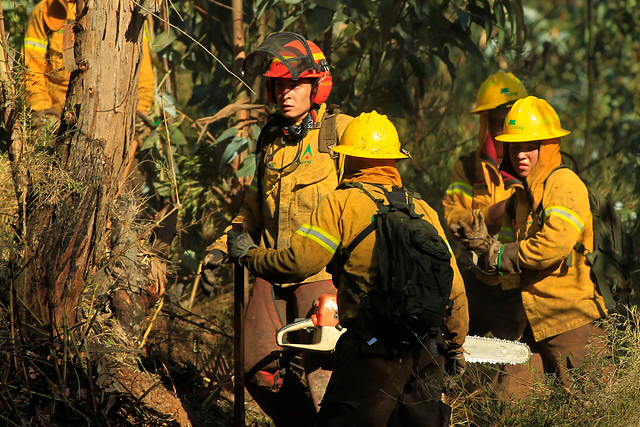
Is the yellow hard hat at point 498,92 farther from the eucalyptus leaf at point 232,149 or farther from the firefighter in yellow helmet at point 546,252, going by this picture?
the eucalyptus leaf at point 232,149

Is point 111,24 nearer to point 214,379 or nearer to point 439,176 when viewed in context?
point 214,379

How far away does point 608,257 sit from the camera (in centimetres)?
442

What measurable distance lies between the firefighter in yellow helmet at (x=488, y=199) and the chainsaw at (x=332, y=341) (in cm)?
87

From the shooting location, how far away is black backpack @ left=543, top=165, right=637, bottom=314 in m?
4.38

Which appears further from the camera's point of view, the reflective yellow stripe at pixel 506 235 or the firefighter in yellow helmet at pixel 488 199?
the firefighter in yellow helmet at pixel 488 199

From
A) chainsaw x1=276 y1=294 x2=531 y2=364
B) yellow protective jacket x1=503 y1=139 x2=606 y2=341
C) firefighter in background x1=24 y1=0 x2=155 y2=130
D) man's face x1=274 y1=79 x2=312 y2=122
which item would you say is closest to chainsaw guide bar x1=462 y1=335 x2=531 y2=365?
chainsaw x1=276 y1=294 x2=531 y2=364

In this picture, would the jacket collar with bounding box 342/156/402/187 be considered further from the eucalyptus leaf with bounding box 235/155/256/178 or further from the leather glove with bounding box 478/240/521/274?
the eucalyptus leaf with bounding box 235/155/256/178

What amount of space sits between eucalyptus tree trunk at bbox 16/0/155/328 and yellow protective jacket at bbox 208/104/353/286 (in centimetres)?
75

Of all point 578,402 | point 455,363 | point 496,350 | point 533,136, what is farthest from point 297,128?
point 578,402

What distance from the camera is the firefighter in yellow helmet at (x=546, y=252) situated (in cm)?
423

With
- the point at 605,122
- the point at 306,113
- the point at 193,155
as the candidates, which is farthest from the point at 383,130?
the point at 605,122

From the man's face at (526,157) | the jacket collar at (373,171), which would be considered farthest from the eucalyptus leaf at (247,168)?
the jacket collar at (373,171)

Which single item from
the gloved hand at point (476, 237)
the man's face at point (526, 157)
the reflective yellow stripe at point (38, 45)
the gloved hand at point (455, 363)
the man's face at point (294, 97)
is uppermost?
the reflective yellow stripe at point (38, 45)

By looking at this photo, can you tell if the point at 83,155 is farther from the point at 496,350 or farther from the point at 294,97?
the point at 496,350
